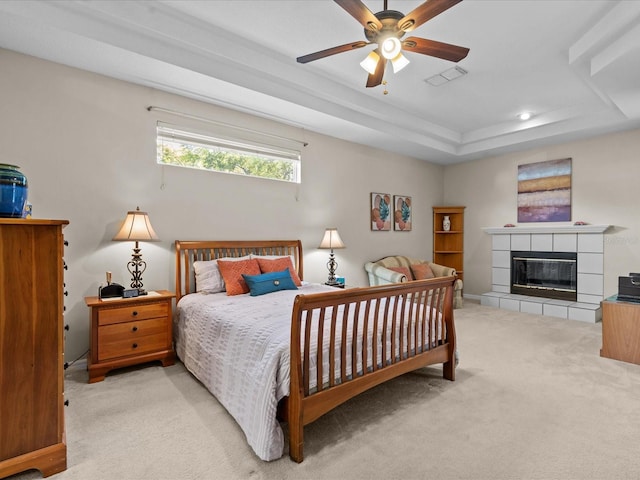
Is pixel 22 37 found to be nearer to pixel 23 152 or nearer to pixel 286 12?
pixel 23 152

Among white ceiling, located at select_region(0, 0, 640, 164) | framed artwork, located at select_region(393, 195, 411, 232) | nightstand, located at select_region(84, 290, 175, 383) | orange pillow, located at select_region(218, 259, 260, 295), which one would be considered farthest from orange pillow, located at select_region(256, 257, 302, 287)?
framed artwork, located at select_region(393, 195, 411, 232)

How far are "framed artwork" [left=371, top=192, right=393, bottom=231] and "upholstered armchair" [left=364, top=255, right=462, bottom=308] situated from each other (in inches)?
22.1

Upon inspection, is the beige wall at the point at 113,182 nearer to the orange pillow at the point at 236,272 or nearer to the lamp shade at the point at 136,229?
the lamp shade at the point at 136,229

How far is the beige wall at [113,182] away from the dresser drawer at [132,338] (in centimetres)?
52

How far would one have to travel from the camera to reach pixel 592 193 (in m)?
5.09

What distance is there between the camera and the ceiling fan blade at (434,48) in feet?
7.52

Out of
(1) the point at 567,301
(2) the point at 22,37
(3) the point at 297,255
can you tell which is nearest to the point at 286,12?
(2) the point at 22,37

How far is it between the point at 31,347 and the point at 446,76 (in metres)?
4.18

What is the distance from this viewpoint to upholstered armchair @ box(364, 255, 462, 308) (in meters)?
5.22

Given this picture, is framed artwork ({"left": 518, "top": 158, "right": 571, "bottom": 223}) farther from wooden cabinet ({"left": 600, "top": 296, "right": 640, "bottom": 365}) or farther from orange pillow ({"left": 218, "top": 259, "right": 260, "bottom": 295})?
orange pillow ({"left": 218, "top": 259, "right": 260, "bottom": 295})

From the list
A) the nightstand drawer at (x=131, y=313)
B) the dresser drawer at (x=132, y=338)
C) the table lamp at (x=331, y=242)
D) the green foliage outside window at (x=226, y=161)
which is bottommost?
the dresser drawer at (x=132, y=338)

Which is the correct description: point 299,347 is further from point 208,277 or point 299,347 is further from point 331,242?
point 331,242

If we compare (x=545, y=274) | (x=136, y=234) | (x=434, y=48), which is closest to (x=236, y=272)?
(x=136, y=234)

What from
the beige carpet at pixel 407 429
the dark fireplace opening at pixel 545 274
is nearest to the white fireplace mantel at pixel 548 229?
the dark fireplace opening at pixel 545 274
